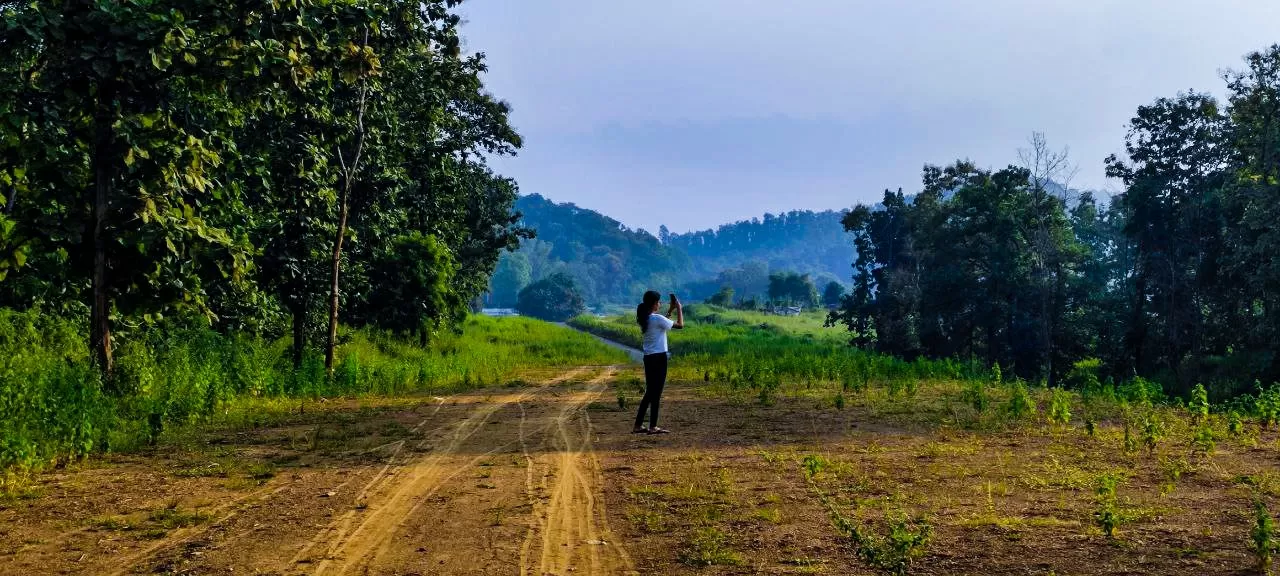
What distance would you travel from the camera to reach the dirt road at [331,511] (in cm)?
540

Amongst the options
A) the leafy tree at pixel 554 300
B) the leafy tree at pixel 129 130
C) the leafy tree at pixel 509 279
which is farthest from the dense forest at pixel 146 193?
the leafy tree at pixel 509 279

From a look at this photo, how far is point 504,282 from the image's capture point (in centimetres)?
18912

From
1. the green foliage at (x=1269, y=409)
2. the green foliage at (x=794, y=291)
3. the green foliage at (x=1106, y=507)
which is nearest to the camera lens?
the green foliage at (x=1106, y=507)

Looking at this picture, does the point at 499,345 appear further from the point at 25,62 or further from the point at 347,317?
the point at 25,62

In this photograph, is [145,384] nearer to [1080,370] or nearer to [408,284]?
[408,284]

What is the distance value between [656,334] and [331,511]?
5.31m

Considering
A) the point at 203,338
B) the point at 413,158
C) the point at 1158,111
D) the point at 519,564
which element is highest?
the point at 1158,111

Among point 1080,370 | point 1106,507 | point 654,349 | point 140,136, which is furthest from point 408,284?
point 1080,370

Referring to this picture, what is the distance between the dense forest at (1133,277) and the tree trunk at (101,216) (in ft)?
110

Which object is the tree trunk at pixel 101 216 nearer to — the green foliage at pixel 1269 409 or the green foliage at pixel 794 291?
the green foliage at pixel 1269 409

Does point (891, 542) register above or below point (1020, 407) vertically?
below

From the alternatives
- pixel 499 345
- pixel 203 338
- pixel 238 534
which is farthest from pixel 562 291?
pixel 238 534

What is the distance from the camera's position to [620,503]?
23.3ft

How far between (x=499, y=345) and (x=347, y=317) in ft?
47.9
